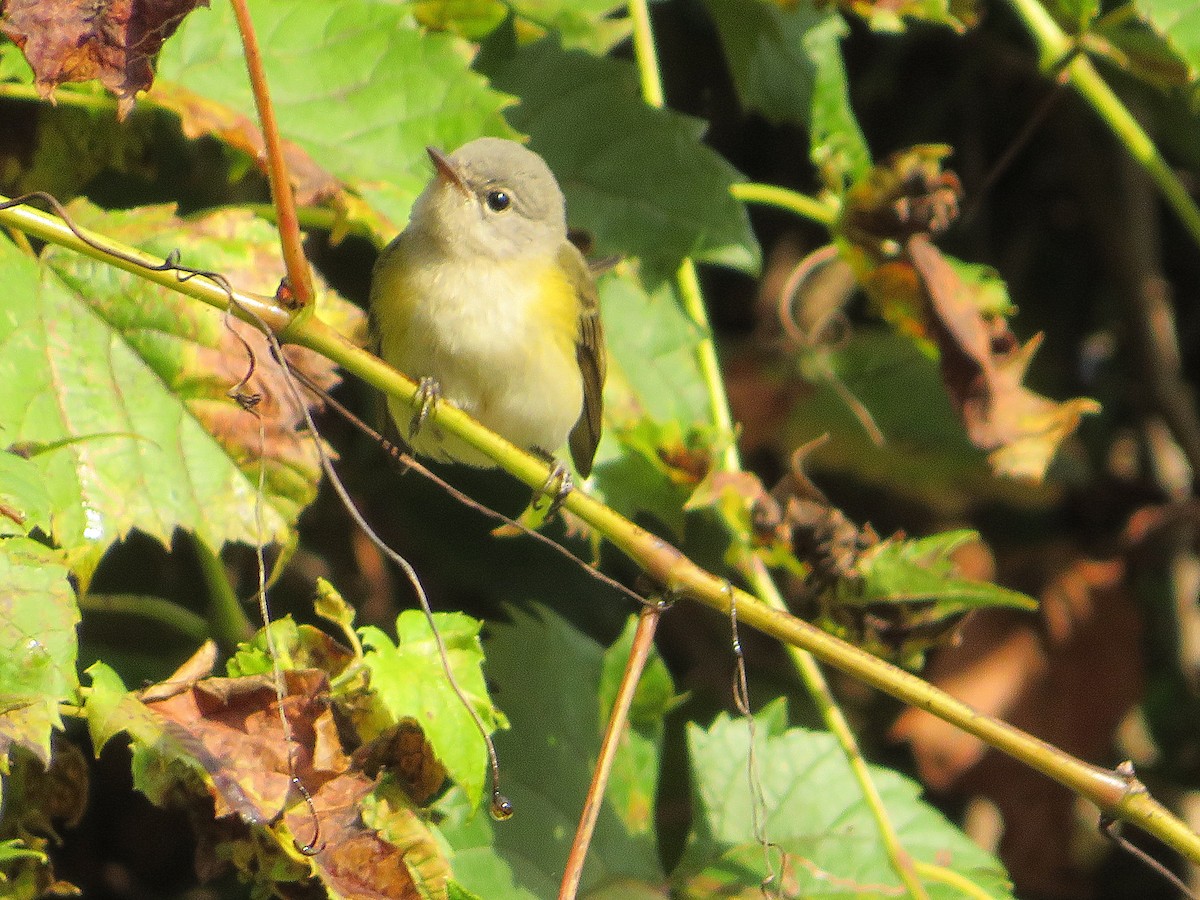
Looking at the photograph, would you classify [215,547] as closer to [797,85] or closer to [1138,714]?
[797,85]

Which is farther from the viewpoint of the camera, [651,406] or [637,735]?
[651,406]

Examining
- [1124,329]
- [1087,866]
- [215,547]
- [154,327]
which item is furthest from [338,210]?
[1087,866]

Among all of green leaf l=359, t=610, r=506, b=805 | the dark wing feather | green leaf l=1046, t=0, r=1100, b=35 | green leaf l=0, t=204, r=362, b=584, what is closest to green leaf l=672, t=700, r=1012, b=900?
the dark wing feather

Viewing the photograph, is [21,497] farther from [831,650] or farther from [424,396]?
[831,650]

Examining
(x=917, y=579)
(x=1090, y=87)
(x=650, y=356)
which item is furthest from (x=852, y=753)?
(x=1090, y=87)

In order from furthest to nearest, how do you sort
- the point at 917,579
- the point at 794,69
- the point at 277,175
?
the point at 794,69
the point at 917,579
the point at 277,175

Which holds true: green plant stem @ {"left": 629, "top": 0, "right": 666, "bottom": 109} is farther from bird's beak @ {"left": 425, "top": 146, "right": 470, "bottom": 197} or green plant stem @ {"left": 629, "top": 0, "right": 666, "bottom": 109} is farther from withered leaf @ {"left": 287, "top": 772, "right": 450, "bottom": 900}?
withered leaf @ {"left": 287, "top": 772, "right": 450, "bottom": 900}
